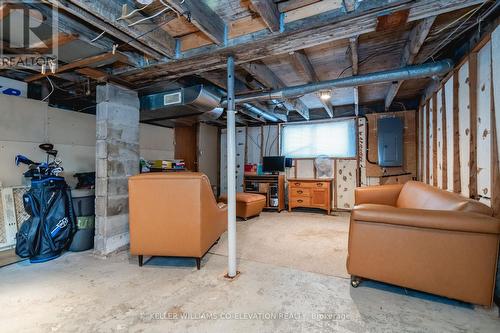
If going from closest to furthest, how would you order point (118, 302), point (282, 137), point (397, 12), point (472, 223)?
1. point (472, 223)
2. point (397, 12)
3. point (118, 302)
4. point (282, 137)

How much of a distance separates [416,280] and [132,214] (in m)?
2.59

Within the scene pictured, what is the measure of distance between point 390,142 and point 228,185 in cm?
370

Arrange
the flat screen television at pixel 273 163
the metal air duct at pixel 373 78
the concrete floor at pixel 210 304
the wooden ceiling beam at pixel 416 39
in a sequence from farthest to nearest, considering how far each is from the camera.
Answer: the flat screen television at pixel 273 163 < the metal air duct at pixel 373 78 < the wooden ceiling beam at pixel 416 39 < the concrete floor at pixel 210 304

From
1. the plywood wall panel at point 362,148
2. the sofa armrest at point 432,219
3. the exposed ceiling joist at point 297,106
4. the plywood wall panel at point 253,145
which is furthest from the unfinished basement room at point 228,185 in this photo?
the plywood wall panel at point 253,145

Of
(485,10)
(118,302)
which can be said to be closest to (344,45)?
(485,10)

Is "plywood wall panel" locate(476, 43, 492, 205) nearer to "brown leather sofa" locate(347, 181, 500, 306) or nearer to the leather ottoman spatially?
"brown leather sofa" locate(347, 181, 500, 306)

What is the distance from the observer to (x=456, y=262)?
1.62m

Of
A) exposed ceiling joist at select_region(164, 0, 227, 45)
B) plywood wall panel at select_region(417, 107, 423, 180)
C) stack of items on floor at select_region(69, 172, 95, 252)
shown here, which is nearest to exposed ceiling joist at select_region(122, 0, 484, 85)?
exposed ceiling joist at select_region(164, 0, 227, 45)

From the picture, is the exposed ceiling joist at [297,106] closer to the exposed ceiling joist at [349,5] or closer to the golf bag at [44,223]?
the exposed ceiling joist at [349,5]

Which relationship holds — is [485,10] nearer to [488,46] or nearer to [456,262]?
[488,46]

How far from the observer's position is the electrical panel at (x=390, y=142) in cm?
435

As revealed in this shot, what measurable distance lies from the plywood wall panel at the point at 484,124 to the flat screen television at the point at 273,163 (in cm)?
351

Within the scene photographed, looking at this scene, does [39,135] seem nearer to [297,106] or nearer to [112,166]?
[112,166]

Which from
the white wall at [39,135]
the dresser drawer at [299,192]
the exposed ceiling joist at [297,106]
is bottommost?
the dresser drawer at [299,192]
